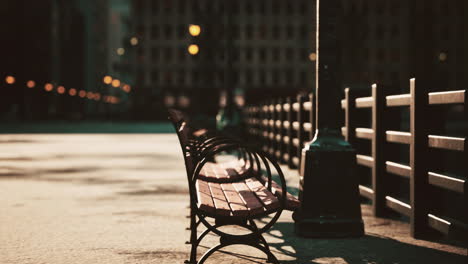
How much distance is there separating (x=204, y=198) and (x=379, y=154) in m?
3.20

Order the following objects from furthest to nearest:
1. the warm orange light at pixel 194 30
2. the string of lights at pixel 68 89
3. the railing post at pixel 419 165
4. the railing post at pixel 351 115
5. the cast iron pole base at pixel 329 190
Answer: the string of lights at pixel 68 89 < the warm orange light at pixel 194 30 < the railing post at pixel 351 115 < the railing post at pixel 419 165 < the cast iron pole base at pixel 329 190

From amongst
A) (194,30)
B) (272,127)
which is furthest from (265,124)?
Answer: (194,30)

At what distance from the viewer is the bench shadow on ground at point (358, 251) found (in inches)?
213

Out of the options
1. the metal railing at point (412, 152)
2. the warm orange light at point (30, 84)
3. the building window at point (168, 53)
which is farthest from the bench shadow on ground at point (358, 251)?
the building window at point (168, 53)

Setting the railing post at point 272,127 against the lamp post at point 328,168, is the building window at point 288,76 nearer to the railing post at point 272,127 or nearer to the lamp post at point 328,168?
the railing post at point 272,127

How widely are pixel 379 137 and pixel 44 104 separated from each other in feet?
270

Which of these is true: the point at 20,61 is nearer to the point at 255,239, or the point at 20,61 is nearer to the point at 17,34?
the point at 17,34

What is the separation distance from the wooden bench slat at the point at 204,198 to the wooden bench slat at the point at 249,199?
245 millimetres

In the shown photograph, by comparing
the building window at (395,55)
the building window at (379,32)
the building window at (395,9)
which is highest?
the building window at (395,9)

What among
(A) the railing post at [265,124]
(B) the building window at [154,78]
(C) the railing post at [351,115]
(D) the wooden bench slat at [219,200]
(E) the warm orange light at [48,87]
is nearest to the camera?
(D) the wooden bench slat at [219,200]

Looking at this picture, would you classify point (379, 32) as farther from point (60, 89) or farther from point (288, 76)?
point (60, 89)

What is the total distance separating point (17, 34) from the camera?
268 ft

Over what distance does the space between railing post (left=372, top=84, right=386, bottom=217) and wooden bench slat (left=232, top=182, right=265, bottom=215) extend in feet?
6.36

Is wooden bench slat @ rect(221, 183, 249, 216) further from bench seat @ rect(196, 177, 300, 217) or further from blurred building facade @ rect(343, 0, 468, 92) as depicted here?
blurred building facade @ rect(343, 0, 468, 92)
